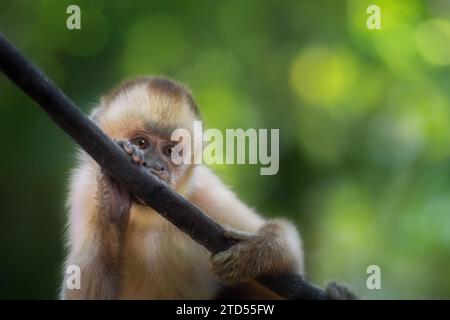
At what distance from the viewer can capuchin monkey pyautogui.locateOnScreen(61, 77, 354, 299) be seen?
258 cm

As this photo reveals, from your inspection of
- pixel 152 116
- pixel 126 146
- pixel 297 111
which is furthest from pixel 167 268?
pixel 297 111

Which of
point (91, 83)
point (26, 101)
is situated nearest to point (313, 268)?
point (91, 83)

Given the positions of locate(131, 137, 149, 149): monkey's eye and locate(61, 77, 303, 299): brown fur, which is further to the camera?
locate(131, 137, 149, 149): monkey's eye

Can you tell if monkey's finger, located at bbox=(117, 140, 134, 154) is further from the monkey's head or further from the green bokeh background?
the green bokeh background

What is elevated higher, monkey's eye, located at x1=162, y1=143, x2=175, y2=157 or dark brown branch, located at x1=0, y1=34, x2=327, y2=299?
monkey's eye, located at x1=162, y1=143, x2=175, y2=157

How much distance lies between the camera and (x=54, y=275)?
3.73 meters

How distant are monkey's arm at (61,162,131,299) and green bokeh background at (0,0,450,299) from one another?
605 mm

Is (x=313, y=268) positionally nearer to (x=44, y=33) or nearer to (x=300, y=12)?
(x=300, y=12)

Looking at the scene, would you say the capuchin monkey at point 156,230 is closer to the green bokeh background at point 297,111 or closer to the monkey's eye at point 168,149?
the monkey's eye at point 168,149

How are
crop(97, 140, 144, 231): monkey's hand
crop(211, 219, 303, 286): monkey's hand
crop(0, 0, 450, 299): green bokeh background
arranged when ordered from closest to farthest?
crop(97, 140, 144, 231): monkey's hand, crop(211, 219, 303, 286): monkey's hand, crop(0, 0, 450, 299): green bokeh background

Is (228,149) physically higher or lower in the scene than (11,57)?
higher

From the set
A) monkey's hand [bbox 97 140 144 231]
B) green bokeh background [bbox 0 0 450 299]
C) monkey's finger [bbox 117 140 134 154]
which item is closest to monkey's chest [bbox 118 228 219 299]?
green bokeh background [bbox 0 0 450 299]

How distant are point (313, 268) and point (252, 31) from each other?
1364 millimetres

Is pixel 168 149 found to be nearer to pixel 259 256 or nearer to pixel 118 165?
pixel 259 256
